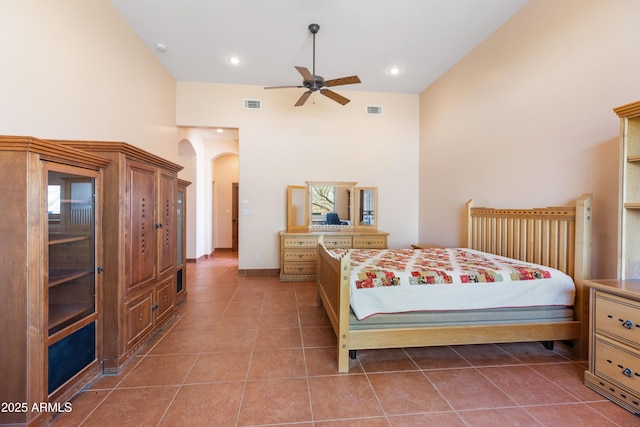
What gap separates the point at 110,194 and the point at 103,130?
1405 millimetres

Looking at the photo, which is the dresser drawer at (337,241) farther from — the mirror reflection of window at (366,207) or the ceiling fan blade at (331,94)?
the ceiling fan blade at (331,94)

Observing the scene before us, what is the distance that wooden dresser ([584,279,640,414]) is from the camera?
1676 millimetres

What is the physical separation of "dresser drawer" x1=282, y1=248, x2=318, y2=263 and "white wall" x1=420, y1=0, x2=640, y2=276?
2.34 m

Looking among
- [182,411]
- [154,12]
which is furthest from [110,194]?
[154,12]

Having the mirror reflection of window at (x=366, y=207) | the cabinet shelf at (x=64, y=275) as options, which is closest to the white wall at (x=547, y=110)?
the mirror reflection of window at (x=366, y=207)

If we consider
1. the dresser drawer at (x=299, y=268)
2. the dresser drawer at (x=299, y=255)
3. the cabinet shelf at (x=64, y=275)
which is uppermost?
the cabinet shelf at (x=64, y=275)

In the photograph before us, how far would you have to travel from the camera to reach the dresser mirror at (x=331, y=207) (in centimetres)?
521

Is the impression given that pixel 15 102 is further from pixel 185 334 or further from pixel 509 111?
pixel 509 111

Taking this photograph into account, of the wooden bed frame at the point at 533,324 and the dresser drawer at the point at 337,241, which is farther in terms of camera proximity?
the dresser drawer at the point at 337,241

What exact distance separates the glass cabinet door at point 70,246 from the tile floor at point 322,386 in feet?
1.96

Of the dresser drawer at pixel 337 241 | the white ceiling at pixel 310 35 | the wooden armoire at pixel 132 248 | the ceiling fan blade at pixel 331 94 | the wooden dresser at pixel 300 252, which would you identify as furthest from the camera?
the dresser drawer at pixel 337 241

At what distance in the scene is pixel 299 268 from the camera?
480 cm

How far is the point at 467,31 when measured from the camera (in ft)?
11.4

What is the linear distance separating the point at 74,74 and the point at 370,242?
446 cm
